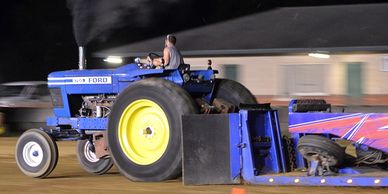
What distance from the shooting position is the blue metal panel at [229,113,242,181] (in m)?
9.05

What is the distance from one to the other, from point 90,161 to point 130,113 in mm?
1972

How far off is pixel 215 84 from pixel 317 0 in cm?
2846

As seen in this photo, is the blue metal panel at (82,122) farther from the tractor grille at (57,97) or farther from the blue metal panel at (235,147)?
the blue metal panel at (235,147)

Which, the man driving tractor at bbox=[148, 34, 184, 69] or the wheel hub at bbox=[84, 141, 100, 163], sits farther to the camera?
the wheel hub at bbox=[84, 141, 100, 163]

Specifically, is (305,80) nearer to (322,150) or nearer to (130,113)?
(130,113)

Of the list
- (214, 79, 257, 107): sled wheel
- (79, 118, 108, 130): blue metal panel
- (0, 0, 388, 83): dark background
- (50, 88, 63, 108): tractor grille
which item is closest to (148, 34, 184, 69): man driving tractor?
(214, 79, 257, 107): sled wheel

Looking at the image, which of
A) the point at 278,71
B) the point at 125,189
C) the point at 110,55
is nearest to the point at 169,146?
the point at 125,189

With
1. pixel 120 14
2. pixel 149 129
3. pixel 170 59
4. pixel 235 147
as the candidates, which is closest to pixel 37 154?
pixel 149 129

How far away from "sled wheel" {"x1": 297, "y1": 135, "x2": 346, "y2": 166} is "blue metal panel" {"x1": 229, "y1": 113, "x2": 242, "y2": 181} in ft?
2.54

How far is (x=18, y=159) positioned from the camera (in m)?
10.9

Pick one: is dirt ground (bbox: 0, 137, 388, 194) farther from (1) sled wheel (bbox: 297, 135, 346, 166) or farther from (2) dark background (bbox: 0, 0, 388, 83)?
(2) dark background (bbox: 0, 0, 388, 83)

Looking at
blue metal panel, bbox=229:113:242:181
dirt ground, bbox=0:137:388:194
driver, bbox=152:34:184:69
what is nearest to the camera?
dirt ground, bbox=0:137:388:194

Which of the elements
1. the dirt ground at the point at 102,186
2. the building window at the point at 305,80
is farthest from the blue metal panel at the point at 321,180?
the building window at the point at 305,80

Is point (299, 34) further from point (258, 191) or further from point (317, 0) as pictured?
point (258, 191)
